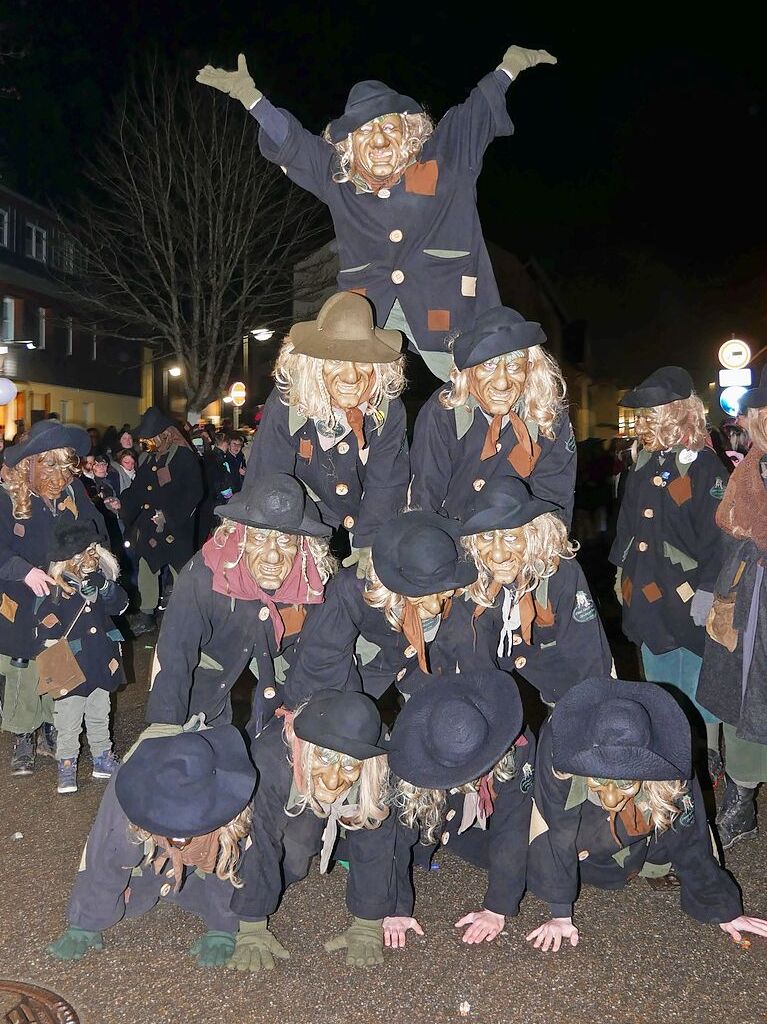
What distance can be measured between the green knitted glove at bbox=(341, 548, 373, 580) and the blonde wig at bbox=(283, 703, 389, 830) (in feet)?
2.47

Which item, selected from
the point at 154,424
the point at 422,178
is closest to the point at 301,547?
the point at 422,178

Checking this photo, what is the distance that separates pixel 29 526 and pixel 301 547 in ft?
7.25

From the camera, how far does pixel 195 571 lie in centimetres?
394

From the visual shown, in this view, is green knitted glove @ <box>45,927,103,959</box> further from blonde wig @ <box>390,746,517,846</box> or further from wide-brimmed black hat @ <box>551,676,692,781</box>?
wide-brimmed black hat @ <box>551,676,692,781</box>

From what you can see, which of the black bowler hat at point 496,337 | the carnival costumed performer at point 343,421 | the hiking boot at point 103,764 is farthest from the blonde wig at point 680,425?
the hiking boot at point 103,764

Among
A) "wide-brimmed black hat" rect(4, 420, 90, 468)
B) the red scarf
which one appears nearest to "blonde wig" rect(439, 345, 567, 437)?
the red scarf

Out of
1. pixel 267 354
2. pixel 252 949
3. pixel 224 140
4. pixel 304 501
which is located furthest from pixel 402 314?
pixel 267 354

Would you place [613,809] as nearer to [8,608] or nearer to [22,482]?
[8,608]

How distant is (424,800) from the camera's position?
365 centimetres

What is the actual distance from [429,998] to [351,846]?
63 cm

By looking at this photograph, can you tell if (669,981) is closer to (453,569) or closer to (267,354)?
(453,569)

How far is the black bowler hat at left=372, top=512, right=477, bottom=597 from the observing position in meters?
3.67

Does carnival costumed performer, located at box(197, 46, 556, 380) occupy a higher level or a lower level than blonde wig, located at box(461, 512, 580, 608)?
higher

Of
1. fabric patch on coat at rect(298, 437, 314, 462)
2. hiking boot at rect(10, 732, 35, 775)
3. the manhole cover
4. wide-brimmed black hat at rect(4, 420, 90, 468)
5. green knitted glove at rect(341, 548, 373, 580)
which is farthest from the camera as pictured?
Answer: hiking boot at rect(10, 732, 35, 775)
